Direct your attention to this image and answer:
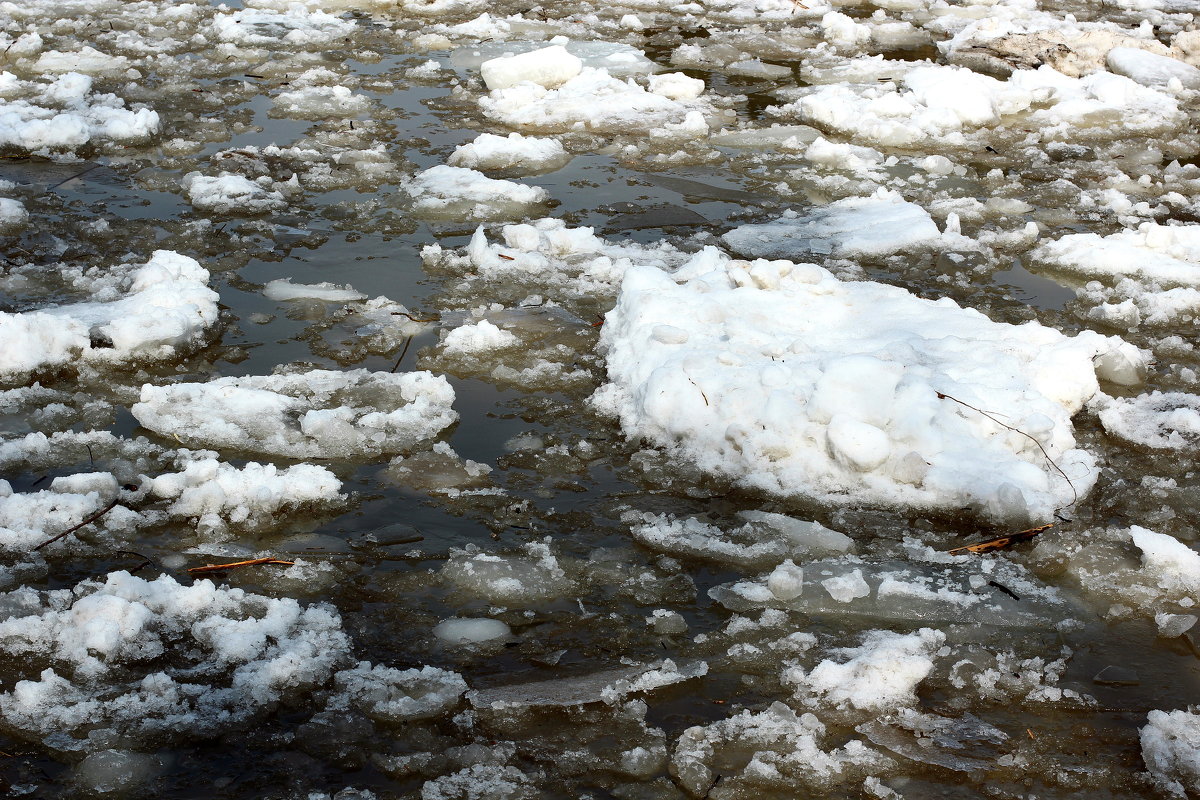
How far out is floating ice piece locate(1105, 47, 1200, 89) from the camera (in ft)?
28.9

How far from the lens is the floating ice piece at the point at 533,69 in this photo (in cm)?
841

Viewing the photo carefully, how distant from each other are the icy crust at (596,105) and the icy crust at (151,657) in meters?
5.24

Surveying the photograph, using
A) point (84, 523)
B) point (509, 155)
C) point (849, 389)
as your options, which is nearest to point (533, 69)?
point (509, 155)

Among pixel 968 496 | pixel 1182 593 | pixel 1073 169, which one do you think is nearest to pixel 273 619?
pixel 968 496

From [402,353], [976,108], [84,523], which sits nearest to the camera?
[84,523]

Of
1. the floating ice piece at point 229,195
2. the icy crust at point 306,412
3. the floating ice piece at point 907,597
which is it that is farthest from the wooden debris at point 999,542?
the floating ice piece at point 229,195

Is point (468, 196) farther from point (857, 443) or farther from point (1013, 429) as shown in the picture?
point (1013, 429)

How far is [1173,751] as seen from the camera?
110 inches

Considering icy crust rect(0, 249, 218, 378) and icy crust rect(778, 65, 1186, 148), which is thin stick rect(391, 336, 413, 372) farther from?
icy crust rect(778, 65, 1186, 148)

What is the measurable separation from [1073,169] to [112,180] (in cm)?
614

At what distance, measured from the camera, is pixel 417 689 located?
300 centimetres

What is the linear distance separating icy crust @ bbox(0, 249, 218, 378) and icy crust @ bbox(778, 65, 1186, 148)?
4.70 m

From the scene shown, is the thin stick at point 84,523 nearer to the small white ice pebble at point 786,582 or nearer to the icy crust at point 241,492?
the icy crust at point 241,492

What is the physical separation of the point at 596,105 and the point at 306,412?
4458 millimetres
